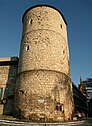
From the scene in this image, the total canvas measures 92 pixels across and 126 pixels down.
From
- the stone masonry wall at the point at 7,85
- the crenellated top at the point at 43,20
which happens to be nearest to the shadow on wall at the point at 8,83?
the stone masonry wall at the point at 7,85

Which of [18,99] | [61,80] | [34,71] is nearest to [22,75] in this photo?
[34,71]

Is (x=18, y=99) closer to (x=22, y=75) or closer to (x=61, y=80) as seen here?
(x=22, y=75)

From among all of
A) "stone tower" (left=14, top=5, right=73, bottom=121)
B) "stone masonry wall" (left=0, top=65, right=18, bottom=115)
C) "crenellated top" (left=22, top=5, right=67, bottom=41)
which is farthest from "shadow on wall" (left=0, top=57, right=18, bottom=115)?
"crenellated top" (left=22, top=5, right=67, bottom=41)

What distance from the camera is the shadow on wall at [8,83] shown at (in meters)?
18.2

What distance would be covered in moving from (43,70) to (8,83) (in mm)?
6315

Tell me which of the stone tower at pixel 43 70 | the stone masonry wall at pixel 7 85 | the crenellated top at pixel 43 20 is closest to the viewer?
the stone tower at pixel 43 70

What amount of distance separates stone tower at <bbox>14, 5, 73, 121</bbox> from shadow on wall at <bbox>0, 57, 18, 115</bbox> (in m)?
2.35

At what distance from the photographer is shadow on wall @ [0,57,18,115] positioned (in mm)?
18225

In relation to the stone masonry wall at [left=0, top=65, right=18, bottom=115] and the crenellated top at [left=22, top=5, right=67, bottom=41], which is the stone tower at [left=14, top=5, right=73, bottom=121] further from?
A: the stone masonry wall at [left=0, top=65, right=18, bottom=115]

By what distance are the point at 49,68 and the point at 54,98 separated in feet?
10.6

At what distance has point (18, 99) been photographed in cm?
1599

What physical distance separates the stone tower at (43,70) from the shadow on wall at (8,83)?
2354 mm

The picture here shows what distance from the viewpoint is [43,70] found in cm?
1612

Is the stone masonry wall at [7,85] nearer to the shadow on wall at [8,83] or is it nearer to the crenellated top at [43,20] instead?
the shadow on wall at [8,83]
